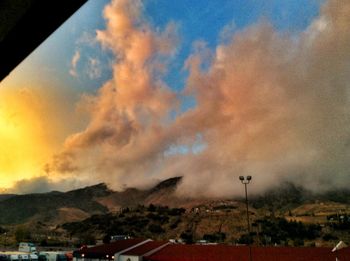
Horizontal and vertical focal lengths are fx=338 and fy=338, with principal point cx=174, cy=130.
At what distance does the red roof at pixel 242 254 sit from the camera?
46231 mm

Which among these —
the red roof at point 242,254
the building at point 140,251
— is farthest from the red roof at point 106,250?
the red roof at point 242,254

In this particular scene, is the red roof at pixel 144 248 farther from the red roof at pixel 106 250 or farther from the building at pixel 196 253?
the red roof at pixel 106 250

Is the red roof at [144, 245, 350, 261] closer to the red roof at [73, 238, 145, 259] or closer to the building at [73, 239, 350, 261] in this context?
the building at [73, 239, 350, 261]

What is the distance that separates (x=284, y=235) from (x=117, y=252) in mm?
79202

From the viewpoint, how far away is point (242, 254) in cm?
5028

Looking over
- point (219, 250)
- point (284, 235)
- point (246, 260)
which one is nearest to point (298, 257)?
point (246, 260)

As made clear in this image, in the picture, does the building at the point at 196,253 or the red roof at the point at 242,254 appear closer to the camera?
the red roof at the point at 242,254

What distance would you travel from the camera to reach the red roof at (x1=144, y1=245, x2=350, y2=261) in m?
46.2

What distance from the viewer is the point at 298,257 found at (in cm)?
4672

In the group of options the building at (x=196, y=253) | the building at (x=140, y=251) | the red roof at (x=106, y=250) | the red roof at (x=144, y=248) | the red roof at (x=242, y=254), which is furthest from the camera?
the red roof at (x=106, y=250)

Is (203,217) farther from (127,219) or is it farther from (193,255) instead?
(193,255)

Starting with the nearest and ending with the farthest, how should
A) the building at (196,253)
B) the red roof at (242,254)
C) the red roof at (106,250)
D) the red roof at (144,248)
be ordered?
the red roof at (242,254) < the building at (196,253) < the red roof at (144,248) < the red roof at (106,250)

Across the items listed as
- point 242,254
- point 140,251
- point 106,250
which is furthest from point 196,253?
point 106,250

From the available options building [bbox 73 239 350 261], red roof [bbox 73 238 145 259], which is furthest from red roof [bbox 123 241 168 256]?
red roof [bbox 73 238 145 259]
